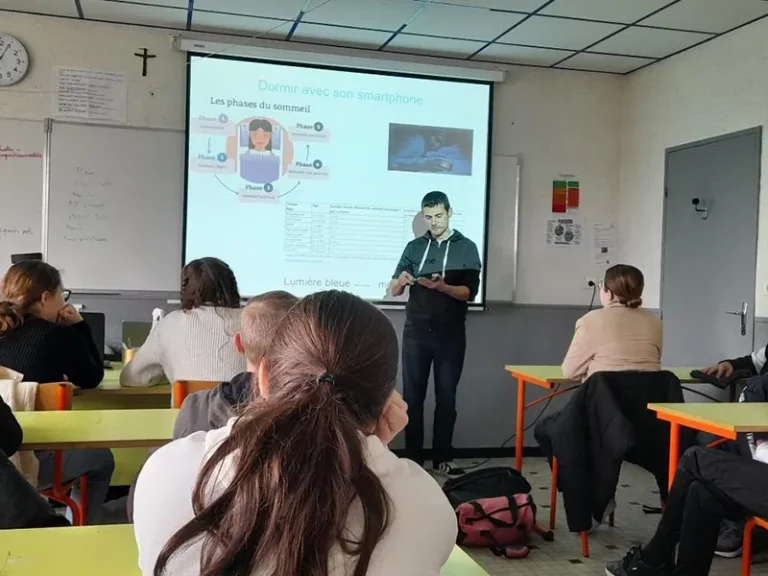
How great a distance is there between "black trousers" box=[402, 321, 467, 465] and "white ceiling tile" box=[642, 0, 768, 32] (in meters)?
2.10

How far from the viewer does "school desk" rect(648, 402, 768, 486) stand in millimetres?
2408

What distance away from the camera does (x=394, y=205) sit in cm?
489

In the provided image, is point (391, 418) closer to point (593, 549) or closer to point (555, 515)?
point (593, 549)

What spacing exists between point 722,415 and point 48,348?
7.67 feet

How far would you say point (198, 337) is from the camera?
9.25ft

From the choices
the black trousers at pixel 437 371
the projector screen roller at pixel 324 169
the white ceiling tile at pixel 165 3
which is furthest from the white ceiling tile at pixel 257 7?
the black trousers at pixel 437 371

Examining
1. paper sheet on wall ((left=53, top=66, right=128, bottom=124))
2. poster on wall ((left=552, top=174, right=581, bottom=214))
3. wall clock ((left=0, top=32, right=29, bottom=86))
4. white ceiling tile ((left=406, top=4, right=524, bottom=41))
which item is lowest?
poster on wall ((left=552, top=174, right=581, bottom=214))

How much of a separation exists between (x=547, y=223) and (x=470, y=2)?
1.73m

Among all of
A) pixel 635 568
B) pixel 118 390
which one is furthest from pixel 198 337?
pixel 635 568

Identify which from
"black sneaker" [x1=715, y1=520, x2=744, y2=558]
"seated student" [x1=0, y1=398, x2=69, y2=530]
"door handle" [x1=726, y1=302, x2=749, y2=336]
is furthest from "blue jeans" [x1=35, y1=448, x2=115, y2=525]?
"door handle" [x1=726, y1=302, x2=749, y2=336]

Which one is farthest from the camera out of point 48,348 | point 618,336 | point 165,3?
point 165,3

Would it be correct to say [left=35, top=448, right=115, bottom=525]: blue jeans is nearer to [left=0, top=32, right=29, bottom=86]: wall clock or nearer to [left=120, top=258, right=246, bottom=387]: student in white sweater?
[left=120, top=258, right=246, bottom=387]: student in white sweater

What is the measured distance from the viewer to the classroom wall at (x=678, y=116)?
163 inches

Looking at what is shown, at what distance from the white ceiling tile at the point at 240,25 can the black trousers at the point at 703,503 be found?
3274 millimetres
